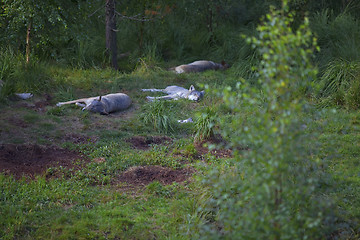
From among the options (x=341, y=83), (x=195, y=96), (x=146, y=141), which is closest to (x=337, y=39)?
(x=341, y=83)

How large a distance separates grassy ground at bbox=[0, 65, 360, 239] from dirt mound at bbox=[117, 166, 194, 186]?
0.04 ft

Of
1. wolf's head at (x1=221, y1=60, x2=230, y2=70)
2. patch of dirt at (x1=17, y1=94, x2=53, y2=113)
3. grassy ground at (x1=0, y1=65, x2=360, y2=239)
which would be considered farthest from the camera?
wolf's head at (x1=221, y1=60, x2=230, y2=70)

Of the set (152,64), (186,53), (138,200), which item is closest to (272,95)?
(138,200)

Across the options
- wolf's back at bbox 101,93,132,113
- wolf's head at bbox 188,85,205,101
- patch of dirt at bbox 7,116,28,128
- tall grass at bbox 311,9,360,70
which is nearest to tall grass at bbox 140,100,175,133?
wolf's back at bbox 101,93,132,113

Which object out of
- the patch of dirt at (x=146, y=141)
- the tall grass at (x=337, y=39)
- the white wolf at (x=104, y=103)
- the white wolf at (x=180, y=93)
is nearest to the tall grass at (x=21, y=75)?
the white wolf at (x=104, y=103)

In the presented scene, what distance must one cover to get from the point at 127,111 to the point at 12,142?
8.96ft

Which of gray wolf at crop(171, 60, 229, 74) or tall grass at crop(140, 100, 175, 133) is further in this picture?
gray wolf at crop(171, 60, 229, 74)

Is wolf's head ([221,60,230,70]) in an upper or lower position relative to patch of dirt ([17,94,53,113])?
lower

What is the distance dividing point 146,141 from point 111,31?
5545 mm

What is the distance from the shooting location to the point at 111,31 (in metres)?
11.4

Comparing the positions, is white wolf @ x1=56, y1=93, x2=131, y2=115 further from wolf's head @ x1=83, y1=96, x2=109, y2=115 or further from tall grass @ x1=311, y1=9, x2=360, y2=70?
tall grass @ x1=311, y1=9, x2=360, y2=70

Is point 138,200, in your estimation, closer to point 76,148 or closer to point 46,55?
point 76,148

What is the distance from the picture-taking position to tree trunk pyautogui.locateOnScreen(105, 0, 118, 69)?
11170 mm

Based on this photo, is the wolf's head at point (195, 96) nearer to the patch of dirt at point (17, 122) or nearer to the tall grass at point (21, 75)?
the tall grass at point (21, 75)
